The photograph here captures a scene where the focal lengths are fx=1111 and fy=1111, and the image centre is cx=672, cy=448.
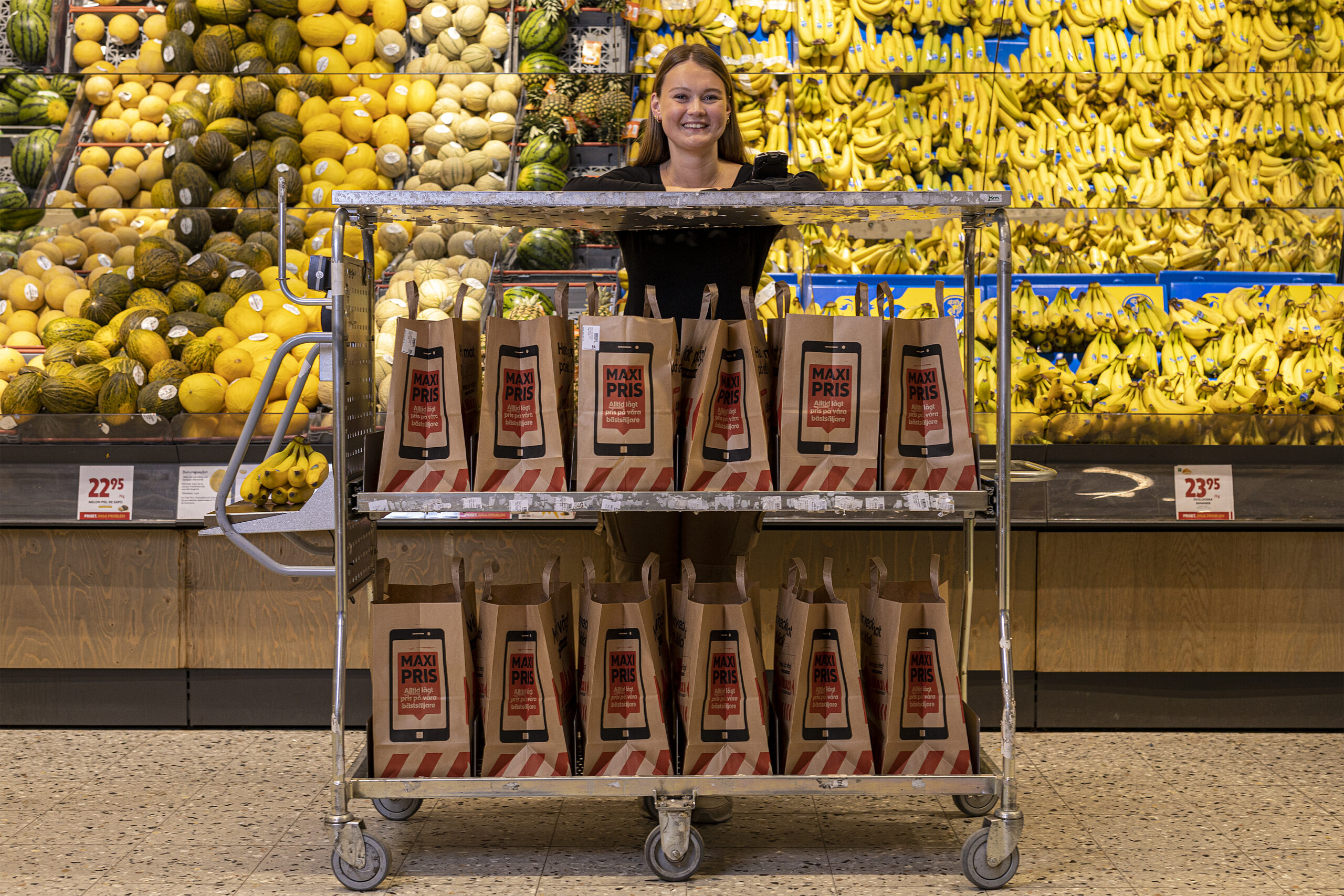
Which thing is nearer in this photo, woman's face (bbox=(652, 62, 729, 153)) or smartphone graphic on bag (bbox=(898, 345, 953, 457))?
smartphone graphic on bag (bbox=(898, 345, 953, 457))

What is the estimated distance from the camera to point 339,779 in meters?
2.17

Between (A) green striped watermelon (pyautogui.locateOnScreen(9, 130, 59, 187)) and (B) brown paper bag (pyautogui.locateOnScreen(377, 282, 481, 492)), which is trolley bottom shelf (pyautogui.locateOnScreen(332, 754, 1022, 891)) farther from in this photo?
(A) green striped watermelon (pyautogui.locateOnScreen(9, 130, 59, 187))

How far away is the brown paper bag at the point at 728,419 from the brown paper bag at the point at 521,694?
399 millimetres

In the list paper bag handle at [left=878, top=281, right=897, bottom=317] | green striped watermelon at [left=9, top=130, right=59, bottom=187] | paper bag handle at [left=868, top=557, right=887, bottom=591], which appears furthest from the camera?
green striped watermelon at [left=9, top=130, right=59, bottom=187]

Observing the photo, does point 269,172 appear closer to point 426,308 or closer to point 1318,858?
point 426,308

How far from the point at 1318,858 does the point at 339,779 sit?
80.7 inches

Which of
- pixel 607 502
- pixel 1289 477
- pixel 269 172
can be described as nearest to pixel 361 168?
pixel 269 172

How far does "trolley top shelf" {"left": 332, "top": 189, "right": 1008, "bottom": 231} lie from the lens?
7.07 feet

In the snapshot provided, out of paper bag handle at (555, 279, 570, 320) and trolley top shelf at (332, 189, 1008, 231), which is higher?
trolley top shelf at (332, 189, 1008, 231)

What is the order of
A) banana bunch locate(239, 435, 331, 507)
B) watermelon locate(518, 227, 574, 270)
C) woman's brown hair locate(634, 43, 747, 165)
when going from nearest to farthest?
woman's brown hair locate(634, 43, 747, 165) < banana bunch locate(239, 435, 331, 507) < watermelon locate(518, 227, 574, 270)

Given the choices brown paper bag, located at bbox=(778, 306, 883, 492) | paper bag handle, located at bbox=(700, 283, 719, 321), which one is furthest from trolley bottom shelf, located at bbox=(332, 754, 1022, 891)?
paper bag handle, located at bbox=(700, 283, 719, 321)

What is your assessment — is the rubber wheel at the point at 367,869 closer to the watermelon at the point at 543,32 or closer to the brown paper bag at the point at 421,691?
the brown paper bag at the point at 421,691

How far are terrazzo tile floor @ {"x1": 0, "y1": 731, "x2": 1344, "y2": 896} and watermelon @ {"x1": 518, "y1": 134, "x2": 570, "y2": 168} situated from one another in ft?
7.55

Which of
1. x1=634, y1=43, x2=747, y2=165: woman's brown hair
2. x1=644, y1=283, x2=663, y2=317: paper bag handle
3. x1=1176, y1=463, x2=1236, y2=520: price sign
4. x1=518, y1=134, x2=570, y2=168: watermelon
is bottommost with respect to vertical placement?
x1=1176, y1=463, x2=1236, y2=520: price sign
